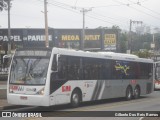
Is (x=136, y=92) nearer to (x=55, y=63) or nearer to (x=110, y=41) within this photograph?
(x=55, y=63)

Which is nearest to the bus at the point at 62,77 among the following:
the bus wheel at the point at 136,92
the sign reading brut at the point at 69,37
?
the bus wheel at the point at 136,92

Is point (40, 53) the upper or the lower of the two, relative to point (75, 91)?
upper

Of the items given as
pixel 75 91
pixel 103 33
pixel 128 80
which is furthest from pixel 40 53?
pixel 103 33

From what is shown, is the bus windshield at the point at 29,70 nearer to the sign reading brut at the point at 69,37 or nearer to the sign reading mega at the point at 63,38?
the sign reading mega at the point at 63,38

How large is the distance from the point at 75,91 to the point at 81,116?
4603 mm

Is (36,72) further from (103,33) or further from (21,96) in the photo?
(103,33)

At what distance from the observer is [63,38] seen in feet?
219

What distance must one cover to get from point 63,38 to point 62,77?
150 feet

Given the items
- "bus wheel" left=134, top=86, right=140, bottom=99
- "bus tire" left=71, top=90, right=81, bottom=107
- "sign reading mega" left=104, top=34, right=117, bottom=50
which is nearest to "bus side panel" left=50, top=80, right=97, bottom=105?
"bus tire" left=71, top=90, right=81, bottom=107

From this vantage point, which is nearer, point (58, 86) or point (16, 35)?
point (58, 86)

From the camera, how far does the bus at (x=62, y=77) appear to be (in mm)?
20031

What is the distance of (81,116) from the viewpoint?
18031 mm

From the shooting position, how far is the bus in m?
20.0

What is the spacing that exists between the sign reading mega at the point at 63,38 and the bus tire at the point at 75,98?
41.2 meters
